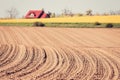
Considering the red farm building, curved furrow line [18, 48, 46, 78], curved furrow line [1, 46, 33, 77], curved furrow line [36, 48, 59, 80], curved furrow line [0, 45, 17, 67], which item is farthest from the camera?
the red farm building

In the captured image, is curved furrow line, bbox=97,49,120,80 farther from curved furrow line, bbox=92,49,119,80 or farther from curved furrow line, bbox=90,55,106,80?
curved furrow line, bbox=90,55,106,80

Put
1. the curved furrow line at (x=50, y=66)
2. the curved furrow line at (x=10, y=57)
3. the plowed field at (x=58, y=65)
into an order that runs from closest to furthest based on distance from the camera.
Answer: the curved furrow line at (x=50, y=66) → the plowed field at (x=58, y=65) → the curved furrow line at (x=10, y=57)

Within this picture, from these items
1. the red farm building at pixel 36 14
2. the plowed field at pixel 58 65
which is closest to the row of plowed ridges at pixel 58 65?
the plowed field at pixel 58 65

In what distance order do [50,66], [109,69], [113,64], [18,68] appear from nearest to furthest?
[18,68] < [109,69] < [50,66] < [113,64]

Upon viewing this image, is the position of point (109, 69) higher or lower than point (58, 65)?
lower

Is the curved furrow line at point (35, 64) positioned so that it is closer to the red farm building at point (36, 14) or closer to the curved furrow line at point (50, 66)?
the curved furrow line at point (50, 66)

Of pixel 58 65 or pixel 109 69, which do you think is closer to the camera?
pixel 109 69

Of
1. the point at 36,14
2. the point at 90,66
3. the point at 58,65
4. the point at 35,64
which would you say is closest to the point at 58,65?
the point at 58,65

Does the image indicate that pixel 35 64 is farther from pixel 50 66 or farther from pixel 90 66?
pixel 90 66

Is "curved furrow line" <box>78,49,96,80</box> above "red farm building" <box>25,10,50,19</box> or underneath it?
above

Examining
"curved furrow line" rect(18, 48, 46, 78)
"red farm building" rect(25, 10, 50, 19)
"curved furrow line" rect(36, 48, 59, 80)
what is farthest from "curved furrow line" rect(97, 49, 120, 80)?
"red farm building" rect(25, 10, 50, 19)

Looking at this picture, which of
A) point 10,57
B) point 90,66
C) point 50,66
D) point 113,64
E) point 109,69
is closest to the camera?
point 109,69

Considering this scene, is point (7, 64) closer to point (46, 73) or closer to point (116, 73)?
point (46, 73)

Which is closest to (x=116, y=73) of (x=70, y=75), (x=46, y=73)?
(x=70, y=75)
